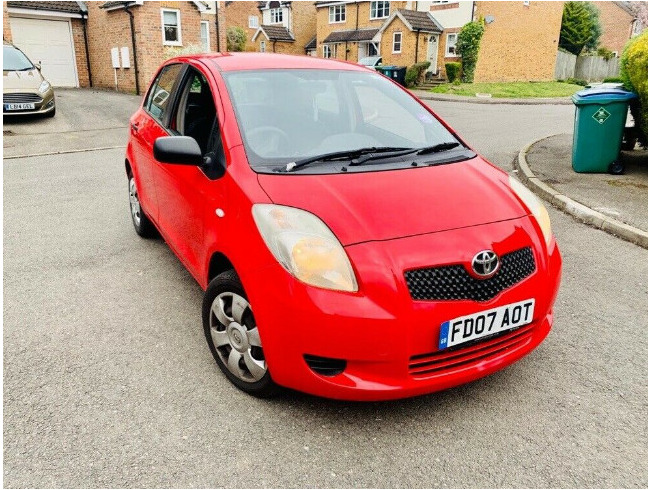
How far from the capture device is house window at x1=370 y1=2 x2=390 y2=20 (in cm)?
4038

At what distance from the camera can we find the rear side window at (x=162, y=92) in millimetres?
4062

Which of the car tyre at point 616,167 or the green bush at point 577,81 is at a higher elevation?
the green bush at point 577,81

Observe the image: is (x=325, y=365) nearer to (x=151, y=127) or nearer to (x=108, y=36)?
(x=151, y=127)

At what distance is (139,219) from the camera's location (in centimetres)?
504

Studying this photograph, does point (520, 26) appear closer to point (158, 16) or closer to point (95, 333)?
point (158, 16)

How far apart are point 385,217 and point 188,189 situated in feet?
4.58

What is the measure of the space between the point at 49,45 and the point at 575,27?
39432 mm

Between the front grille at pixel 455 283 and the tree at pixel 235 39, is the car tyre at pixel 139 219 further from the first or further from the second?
the tree at pixel 235 39

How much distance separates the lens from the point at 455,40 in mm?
35719

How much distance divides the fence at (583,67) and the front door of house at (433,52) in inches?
321

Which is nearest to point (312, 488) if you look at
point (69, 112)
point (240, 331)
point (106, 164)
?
point (240, 331)

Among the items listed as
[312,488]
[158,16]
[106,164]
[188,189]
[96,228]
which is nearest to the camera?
[312,488]

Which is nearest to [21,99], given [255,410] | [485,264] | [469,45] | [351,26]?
A: [255,410]

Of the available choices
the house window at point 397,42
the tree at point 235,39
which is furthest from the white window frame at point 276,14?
the house window at point 397,42
